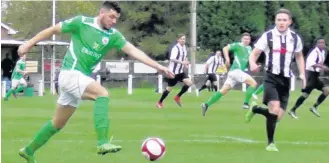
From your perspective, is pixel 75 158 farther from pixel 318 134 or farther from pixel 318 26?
pixel 318 26

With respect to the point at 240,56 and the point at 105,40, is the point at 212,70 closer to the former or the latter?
the point at 240,56

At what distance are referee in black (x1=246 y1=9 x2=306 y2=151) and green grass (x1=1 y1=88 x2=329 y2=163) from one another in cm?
57

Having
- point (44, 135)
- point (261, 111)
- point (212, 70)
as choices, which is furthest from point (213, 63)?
point (44, 135)

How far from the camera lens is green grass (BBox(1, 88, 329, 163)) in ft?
39.3

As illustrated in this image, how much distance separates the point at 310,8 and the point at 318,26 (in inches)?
58.8

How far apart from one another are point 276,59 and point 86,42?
4030 millimetres

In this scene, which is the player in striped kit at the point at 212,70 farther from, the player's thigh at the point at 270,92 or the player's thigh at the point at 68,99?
the player's thigh at the point at 68,99

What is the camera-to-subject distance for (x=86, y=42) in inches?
407

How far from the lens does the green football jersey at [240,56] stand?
76.7ft

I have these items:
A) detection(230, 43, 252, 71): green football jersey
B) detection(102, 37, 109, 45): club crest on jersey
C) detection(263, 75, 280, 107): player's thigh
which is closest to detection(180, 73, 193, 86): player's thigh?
detection(230, 43, 252, 71): green football jersey

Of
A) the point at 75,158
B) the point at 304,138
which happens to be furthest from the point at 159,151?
the point at 304,138

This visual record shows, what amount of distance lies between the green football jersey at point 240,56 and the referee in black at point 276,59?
9821 millimetres

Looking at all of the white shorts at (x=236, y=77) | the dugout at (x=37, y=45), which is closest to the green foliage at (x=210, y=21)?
the dugout at (x=37, y=45)

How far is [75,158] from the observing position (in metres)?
11.8
